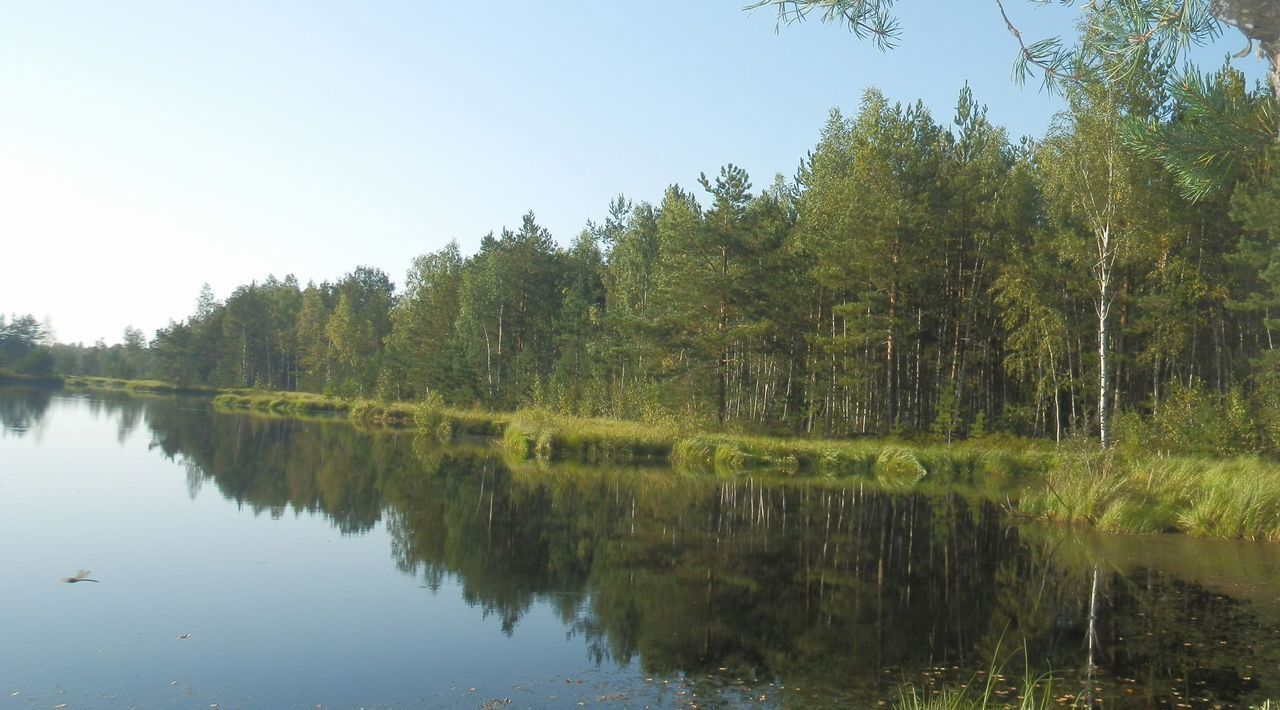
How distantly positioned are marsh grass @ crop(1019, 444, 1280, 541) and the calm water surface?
0.72 metres

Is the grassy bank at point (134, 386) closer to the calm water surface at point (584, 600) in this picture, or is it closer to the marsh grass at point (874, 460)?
the marsh grass at point (874, 460)

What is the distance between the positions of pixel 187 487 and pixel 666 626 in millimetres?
16139

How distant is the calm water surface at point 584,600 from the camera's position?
830 cm

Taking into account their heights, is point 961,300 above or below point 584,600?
above

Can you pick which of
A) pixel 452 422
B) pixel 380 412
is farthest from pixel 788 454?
pixel 380 412

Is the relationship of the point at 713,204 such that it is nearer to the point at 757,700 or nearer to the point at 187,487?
the point at 187,487

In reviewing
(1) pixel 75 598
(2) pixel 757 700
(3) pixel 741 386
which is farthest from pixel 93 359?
(2) pixel 757 700

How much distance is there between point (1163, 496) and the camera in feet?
58.4

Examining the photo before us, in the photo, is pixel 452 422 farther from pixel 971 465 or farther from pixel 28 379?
→ pixel 28 379

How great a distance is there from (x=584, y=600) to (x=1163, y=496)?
41.9 feet

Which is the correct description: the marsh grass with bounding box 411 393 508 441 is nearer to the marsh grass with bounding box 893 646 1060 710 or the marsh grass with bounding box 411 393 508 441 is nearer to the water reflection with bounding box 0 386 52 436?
the water reflection with bounding box 0 386 52 436

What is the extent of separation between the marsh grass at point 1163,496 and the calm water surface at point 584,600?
28.5 inches

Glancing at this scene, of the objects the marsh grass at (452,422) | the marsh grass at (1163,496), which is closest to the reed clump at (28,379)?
the marsh grass at (452,422)

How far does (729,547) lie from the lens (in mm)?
15430
